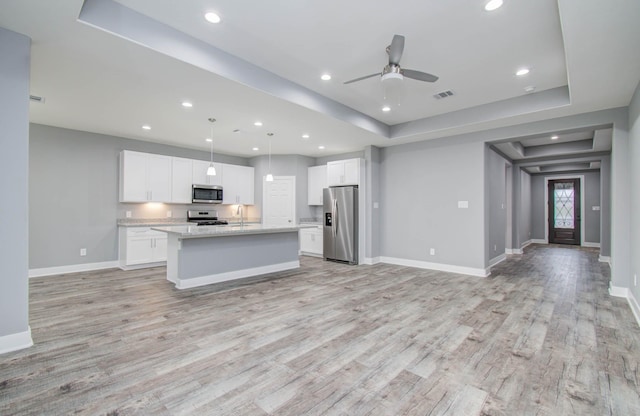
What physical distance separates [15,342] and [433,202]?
6052mm

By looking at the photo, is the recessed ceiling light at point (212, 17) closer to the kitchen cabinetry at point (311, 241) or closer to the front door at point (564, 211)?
the kitchen cabinetry at point (311, 241)

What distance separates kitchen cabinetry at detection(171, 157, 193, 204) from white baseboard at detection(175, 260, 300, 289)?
261 cm

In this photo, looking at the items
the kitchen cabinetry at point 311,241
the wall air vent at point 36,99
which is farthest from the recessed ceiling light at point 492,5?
the kitchen cabinetry at point 311,241

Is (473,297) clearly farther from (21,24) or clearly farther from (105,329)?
(21,24)

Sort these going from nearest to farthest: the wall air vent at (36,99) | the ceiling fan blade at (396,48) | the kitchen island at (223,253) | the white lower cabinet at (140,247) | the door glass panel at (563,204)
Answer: the ceiling fan blade at (396,48) < the wall air vent at (36,99) < the kitchen island at (223,253) < the white lower cabinet at (140,247) < the door glass panel at (563,204)

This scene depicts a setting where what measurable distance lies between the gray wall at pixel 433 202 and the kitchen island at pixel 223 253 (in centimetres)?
232

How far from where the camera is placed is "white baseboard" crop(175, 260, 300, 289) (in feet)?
14.4

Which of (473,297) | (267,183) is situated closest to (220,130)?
(267,183)

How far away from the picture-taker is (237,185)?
299 inches

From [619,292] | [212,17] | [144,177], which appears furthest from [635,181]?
[144,177]

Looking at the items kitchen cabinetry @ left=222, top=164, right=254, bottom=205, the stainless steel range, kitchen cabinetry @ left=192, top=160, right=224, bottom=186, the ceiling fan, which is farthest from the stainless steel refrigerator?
the ceiling fan

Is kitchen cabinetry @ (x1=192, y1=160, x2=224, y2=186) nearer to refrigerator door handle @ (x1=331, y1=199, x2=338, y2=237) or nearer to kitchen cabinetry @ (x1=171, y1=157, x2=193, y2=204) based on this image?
kitchen cabinetry @ (x1=171, y1=157, x2=193, y2=204)

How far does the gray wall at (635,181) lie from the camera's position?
3.27m

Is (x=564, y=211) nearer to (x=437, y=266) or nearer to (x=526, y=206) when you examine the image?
(x=526, y=206)
